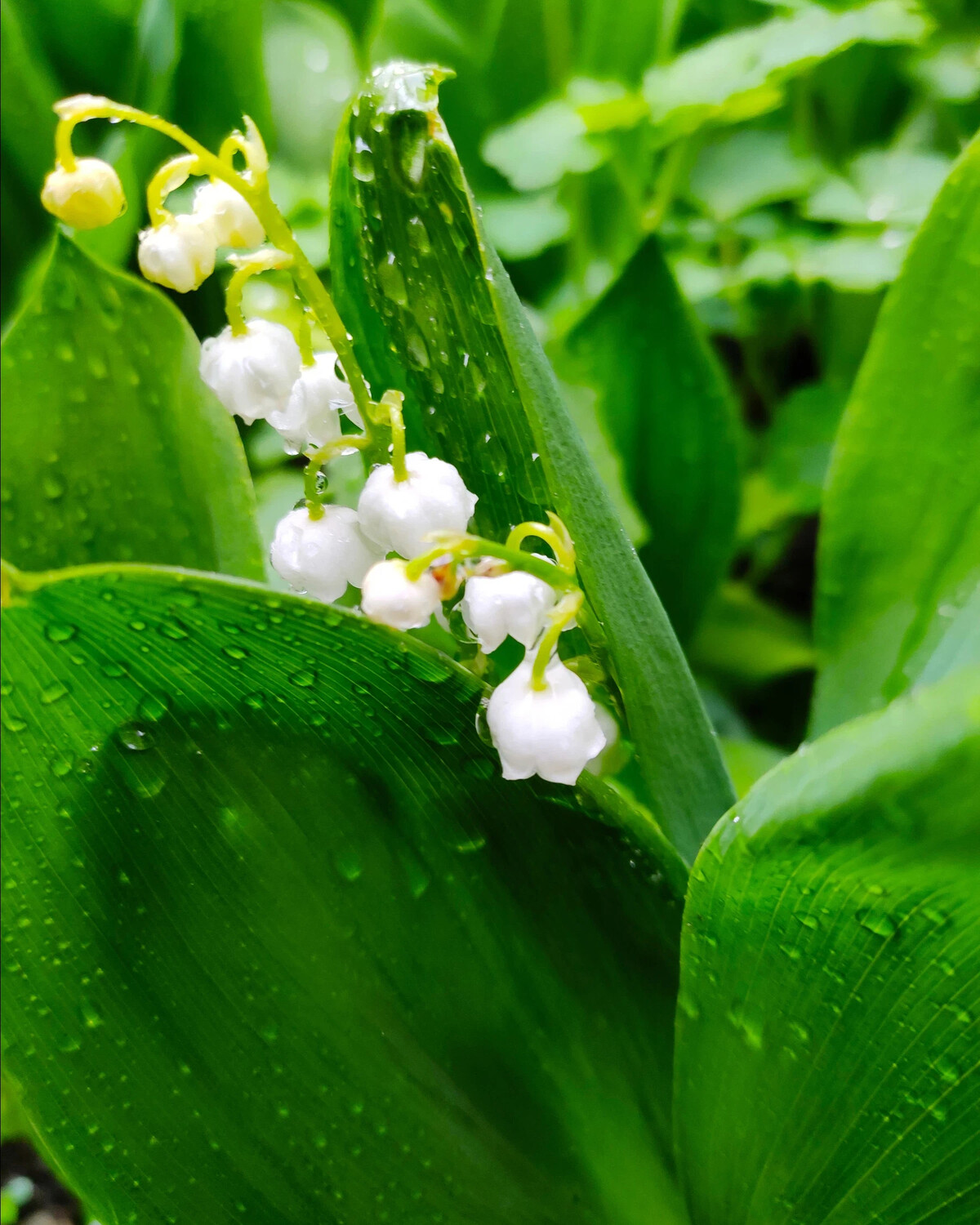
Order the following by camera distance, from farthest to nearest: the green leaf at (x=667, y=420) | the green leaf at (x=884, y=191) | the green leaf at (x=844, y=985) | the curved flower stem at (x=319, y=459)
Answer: the green leaf at (x=884, y=191), the green leaf at (x=667, y=420), the curved flower stem at (x=319, y=459), the green leaf at (x=844, y=985)

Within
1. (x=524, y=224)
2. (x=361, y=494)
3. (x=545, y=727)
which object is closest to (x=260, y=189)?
(x=361, y=494)

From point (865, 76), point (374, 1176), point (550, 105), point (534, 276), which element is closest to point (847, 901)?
point (374, 1176)

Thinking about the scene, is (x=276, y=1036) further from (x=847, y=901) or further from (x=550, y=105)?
(x=550, y=105)

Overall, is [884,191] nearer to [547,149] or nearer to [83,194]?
[547,149]

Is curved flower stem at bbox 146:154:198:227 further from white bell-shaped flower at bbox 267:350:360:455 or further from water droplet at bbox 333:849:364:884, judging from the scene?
water droplet at bbox 333:849:364:884

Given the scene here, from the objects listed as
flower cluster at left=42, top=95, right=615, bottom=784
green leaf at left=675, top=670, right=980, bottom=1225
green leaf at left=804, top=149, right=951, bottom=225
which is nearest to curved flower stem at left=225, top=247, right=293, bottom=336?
flower cluster at left=42, top=95, right=615, bottom=784

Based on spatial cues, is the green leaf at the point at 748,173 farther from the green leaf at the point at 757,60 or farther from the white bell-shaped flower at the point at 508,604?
the white bell-shaped flower at the point at 508,604

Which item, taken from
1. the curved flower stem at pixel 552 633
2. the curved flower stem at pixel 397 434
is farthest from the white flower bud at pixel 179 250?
the curved flower stem at pixel 552 633
